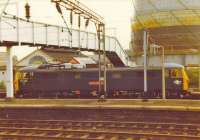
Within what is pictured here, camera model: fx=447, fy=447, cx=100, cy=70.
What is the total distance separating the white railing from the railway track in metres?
7.33

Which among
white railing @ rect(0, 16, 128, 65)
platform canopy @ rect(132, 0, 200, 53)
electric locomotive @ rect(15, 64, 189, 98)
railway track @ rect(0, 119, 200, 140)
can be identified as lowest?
railway track @ rect(0, 119, 200, 140)

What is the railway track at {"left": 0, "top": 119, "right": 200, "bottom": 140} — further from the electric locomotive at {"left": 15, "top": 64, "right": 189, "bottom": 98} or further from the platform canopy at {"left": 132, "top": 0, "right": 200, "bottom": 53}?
the platform canopy at {"left": 132, "top": 0, "right": 200, "bottom": 53}

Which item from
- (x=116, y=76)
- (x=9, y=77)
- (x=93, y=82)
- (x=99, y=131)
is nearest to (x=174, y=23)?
(x=116, y=76)

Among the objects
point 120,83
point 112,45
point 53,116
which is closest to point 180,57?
point 112,45

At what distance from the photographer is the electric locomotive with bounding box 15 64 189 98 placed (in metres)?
33.9

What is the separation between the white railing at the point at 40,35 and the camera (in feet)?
99.5

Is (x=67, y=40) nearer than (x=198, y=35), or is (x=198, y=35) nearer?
(x=67, y=40)

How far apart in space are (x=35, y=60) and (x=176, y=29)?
23.6 m

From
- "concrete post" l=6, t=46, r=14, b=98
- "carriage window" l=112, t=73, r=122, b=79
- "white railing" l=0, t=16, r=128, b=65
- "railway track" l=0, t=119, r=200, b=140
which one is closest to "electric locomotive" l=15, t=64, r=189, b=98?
"carriage window" l=112, t=73, r=122, b=79

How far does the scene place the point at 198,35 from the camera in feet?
173

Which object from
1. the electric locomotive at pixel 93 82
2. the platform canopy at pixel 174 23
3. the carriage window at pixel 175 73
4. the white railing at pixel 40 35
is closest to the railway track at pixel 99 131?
the white railing at pixel 40 35

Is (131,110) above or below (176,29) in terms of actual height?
below

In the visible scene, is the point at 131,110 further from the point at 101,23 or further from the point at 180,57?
the point at 180,57

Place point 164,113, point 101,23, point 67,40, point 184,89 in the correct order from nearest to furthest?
point 164,113
point 101,23
point 184,89
point 67,40
